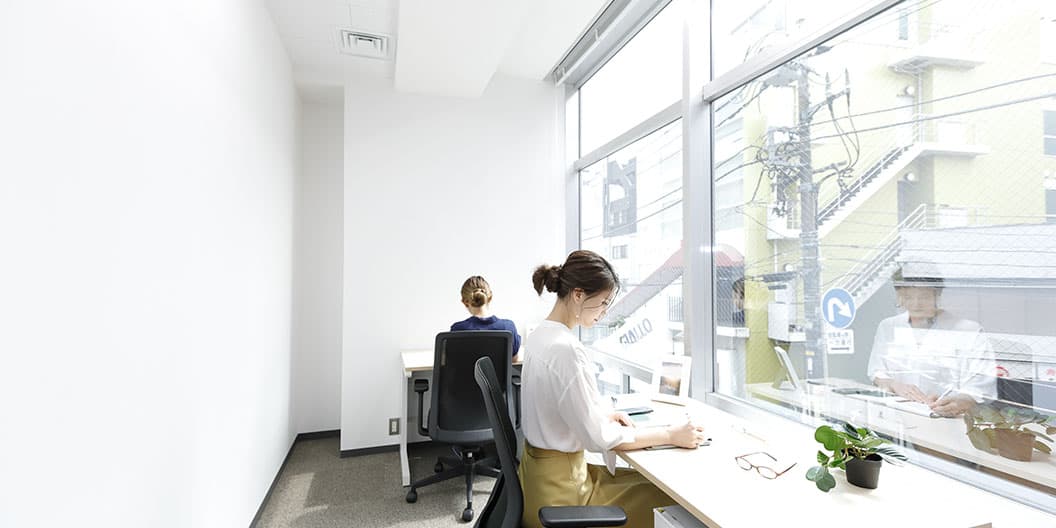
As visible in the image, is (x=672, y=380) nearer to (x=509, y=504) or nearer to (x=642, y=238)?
(x=642, y=238)

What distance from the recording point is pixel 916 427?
4.71 feet

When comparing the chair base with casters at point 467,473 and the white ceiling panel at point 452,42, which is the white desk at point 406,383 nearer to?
the chair base with casters at point 467,473

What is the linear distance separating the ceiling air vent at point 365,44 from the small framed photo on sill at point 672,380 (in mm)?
2554

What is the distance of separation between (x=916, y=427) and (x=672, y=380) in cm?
92

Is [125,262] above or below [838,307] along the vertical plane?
above

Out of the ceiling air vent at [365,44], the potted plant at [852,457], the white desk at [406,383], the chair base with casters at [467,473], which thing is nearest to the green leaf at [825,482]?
the potted plant at [852,457]

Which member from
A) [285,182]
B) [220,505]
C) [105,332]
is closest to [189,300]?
[105,332]

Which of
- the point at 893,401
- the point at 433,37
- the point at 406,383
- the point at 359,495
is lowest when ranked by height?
the point at 359,495

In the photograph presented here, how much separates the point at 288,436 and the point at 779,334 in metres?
3.24

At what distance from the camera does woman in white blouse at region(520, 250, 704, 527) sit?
1392 mm

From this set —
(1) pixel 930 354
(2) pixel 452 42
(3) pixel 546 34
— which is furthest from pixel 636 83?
(1) pixel 930 354

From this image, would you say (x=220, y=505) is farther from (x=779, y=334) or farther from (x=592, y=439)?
(x=779, y=334)

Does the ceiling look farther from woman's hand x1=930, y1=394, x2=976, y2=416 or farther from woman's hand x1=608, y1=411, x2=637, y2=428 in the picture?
woman's hand x1=930, y1=394, x2=976, y2=416

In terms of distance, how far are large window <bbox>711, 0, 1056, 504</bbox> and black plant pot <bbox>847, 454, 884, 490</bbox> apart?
0.28 meters
